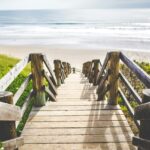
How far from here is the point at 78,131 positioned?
176 inches

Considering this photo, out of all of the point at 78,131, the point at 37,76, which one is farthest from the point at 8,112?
the point at 37,76

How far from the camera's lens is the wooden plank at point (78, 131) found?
439cm

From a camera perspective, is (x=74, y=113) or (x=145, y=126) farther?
(x=74, y=113)

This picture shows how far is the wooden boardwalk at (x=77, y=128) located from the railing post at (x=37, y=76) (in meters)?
0.27

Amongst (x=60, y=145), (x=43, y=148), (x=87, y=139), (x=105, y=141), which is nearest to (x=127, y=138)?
(x=105, y=141)

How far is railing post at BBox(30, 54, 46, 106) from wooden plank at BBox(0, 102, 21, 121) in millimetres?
3115

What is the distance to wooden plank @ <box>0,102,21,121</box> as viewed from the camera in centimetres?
210

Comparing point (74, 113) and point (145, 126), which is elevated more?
point (145, 126)

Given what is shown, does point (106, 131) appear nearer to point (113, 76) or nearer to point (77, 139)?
point (77, 139)

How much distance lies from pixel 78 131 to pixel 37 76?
62.8 inches

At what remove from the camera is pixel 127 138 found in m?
4.17

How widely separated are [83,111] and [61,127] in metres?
0.94

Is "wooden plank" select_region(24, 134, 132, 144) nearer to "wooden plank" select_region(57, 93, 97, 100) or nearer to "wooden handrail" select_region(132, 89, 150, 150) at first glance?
"wooden handrail" select_region(132, 89, 150, 150)

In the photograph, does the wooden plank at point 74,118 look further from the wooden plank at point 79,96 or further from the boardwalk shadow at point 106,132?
the wooden plank at point 79,96
